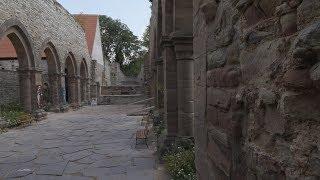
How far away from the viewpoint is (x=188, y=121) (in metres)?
6.28

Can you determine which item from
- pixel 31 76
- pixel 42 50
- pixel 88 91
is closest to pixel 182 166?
pixel 31 76

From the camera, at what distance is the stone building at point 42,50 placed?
14547 mm

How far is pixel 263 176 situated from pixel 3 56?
20769 millimetres

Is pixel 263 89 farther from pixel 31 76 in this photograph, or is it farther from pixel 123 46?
pixel 123 46

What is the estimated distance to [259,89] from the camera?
1.59 meters

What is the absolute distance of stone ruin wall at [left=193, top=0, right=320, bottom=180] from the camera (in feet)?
3.80

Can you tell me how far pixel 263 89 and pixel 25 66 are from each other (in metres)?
15.1

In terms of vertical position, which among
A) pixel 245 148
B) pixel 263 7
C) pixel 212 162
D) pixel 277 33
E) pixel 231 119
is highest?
pixel 263 7

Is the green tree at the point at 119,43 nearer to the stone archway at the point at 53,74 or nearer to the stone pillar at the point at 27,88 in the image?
the stone archway at the point at 53,74

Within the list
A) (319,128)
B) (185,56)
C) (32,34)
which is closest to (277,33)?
(319,128)

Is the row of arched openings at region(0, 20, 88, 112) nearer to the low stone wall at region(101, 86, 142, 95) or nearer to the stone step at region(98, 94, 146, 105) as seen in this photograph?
the stone step at region(98, 94, 146, 105)

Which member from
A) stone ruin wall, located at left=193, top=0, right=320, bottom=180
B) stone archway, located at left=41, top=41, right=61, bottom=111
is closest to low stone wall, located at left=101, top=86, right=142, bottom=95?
stone archway, located at left=41, top=41, right=61, bottom=111

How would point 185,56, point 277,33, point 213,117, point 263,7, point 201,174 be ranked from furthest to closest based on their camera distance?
point 185,56 < point 201,174 < point 213,117 < point 263,7 < point 277,33

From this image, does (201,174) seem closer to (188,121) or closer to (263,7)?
(263,7)
